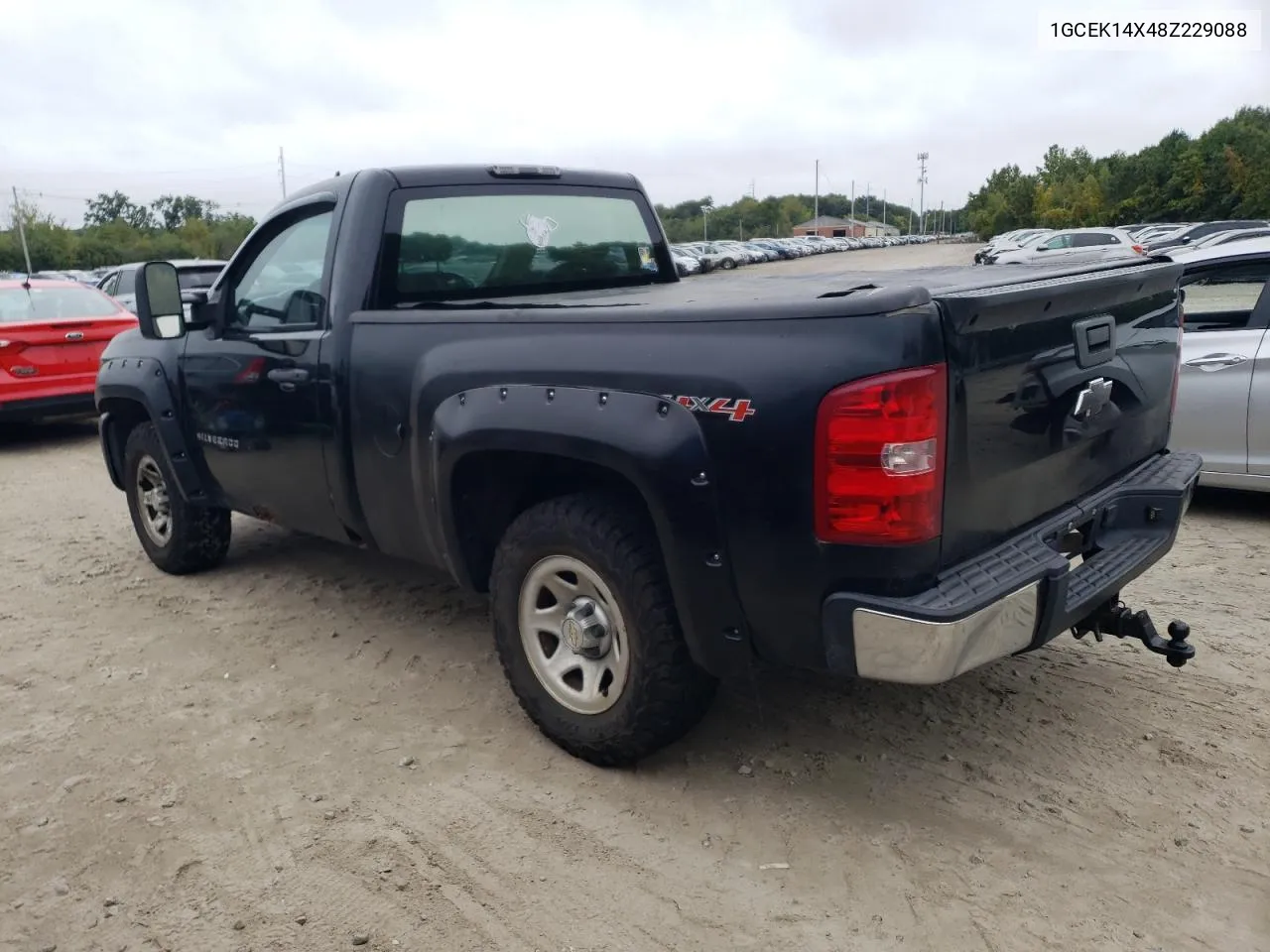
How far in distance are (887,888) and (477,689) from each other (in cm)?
184

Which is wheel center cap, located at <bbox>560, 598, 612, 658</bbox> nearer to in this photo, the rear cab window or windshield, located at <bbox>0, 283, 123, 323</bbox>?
the rear cab window

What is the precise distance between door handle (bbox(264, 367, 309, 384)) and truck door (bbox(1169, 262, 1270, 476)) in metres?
4.53

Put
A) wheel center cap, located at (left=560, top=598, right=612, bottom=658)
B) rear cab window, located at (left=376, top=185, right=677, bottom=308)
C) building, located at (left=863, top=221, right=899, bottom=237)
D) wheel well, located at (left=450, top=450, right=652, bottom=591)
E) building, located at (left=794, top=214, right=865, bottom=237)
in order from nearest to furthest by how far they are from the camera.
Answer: wheel center cap, located at (left=560, top=598, right=612, bottom=658), wheel well, located at (left=450, top=450, right=652, bottom=591), rear cab window, located at (left=376, top=185, right=677, bottom=308), building, located at (left=794, top=214, right=865, bottom=237), building, located at (left=863, top=221, right=899, bottom=237)

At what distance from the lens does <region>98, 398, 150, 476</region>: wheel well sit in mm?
5441

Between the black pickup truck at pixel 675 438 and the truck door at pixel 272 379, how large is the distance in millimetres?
18

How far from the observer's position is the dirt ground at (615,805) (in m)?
2.60

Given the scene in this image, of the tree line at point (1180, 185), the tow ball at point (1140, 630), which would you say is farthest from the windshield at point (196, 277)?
the tree line at point (1180, 185)

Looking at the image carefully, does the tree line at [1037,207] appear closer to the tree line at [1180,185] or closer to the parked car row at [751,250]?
the tree line at [1180,185]

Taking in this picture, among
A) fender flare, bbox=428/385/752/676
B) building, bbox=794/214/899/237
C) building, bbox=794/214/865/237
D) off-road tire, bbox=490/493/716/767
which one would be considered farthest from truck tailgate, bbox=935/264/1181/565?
building, bbox=794/214/865/237

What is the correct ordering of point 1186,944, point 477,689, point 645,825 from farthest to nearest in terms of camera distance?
point 477,689, point 645,825, point 1186,944

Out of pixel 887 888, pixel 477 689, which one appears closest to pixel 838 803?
pixel 887 888

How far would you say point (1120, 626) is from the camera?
10.8 ft

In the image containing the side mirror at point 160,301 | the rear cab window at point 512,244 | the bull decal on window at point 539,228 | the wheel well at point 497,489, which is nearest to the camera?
the wheel well at point 497,489

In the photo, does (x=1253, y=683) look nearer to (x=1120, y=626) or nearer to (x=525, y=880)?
(x=1120, y=626)
